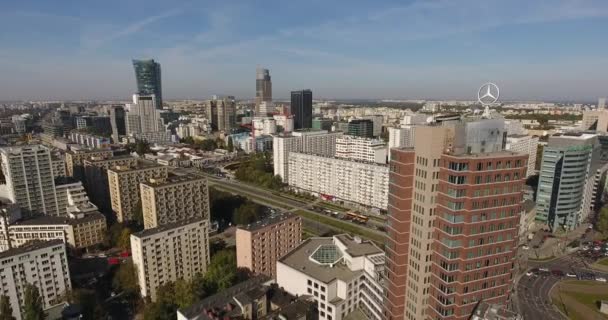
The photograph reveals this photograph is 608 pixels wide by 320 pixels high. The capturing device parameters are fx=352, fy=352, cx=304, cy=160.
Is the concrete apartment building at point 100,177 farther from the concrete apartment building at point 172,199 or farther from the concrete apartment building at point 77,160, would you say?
the concrete apartment building at point 172,199

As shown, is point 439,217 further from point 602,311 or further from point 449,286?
point 602,311

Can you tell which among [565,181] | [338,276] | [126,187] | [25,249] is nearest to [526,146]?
[565,181]

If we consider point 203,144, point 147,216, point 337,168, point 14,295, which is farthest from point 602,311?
point 203,144

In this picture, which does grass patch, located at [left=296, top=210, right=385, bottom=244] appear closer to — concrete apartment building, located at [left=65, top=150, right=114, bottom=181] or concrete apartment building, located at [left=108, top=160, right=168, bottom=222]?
concrete apartment building, located at [left=108, top=160, right=168, bottom=222]

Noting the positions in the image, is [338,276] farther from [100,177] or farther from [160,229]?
[100,177]

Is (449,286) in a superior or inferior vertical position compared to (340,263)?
A: superior

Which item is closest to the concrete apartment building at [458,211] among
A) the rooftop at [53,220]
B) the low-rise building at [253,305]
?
the low-rise building at [253,305]

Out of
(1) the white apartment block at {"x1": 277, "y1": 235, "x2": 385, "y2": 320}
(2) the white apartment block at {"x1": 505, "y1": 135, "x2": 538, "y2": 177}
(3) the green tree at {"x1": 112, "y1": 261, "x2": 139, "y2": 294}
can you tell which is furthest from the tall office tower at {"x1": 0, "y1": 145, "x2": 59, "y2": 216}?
(2) the white apartment block at {"x1": 505, "y1": 135, "x2": 538, "y2": 177}
